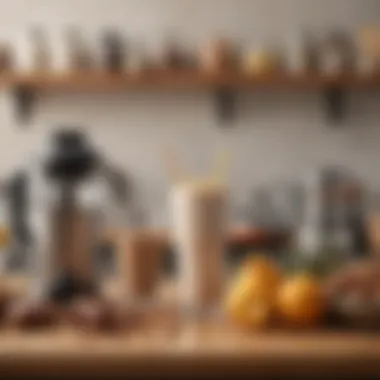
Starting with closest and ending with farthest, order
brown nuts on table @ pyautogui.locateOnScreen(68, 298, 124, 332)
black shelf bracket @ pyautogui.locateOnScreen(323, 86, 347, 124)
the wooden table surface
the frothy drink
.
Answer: the wooden table surface, brown nuts on table @ pyautogui.locateOnScreen(68, 298, 124, 332), the frothy drink, black shelf bracket @ pyautogui.locateOnScreen(323, 86, 347, 124)

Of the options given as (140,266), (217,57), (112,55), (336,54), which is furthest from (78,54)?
(140,266)

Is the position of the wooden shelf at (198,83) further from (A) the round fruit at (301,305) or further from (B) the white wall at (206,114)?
(A) the round fruit at (301,305)

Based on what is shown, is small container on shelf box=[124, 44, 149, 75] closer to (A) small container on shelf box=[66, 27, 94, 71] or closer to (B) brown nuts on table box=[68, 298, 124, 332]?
(A) small container on shelf box=[66, 27, 94, 71]

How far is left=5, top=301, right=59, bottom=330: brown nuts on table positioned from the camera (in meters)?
1.13

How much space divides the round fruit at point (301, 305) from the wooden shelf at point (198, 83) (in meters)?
2.20

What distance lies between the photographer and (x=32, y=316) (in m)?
1.14

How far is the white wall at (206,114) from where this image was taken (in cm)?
348

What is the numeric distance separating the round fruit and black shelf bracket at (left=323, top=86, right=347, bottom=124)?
233cm

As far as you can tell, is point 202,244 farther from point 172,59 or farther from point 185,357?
point 172,59

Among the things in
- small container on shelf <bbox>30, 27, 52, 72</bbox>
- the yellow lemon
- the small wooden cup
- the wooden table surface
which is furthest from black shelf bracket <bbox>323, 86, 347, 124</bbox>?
the wooden table surface

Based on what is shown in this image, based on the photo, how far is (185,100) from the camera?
348 centimetres

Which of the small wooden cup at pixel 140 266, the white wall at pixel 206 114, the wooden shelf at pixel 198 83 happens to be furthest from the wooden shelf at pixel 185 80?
the small wooden cup at pixel 140 266

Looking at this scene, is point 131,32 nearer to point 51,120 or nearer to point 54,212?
point 51,120

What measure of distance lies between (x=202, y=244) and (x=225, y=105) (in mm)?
2188
